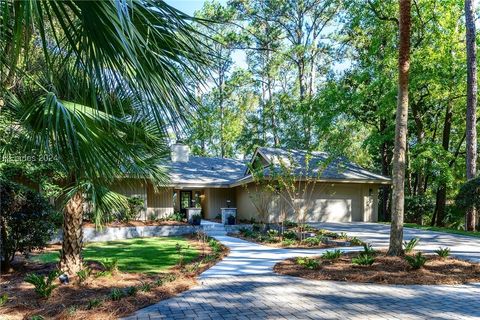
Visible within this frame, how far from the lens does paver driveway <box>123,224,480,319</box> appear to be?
16.9 ft

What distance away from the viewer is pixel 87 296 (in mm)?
6203

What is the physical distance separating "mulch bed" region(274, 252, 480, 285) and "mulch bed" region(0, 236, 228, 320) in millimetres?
2482

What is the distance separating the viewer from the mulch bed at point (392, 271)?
7.02 metres

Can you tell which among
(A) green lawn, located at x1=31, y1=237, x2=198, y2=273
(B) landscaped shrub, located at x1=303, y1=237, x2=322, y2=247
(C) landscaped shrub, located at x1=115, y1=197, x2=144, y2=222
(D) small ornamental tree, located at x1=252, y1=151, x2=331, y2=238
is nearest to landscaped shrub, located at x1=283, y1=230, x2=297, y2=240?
(D) small ornamental tree, located at x1=252, y1=151, x2=331, y2=238

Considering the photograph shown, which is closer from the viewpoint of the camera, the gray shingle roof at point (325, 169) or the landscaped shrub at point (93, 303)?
the landscaped shrub at point (93, 303)

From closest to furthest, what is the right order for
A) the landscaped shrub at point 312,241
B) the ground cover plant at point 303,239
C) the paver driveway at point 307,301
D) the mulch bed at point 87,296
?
the paver driveway at point 307,301 < the mulch bed at point 87,296 < the ground cover plant at point 303,239 < the landscaped shrub at point 312,241

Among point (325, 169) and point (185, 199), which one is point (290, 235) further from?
point (185, 199)

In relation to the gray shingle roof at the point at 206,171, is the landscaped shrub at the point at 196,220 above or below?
below

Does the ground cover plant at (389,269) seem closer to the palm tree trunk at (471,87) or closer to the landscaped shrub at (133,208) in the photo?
the palm tree trunk at (471,87)

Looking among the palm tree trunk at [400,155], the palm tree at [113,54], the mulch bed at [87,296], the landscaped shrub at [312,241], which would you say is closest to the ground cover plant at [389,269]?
the palm tree trunk at [400,155]

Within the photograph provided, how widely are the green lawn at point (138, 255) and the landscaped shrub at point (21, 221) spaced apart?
76.6 inches

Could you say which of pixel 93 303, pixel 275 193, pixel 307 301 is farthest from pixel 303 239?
pixel 93 303

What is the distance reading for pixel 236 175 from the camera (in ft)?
82.2

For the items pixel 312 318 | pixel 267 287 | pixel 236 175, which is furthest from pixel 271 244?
pixel 236 175
